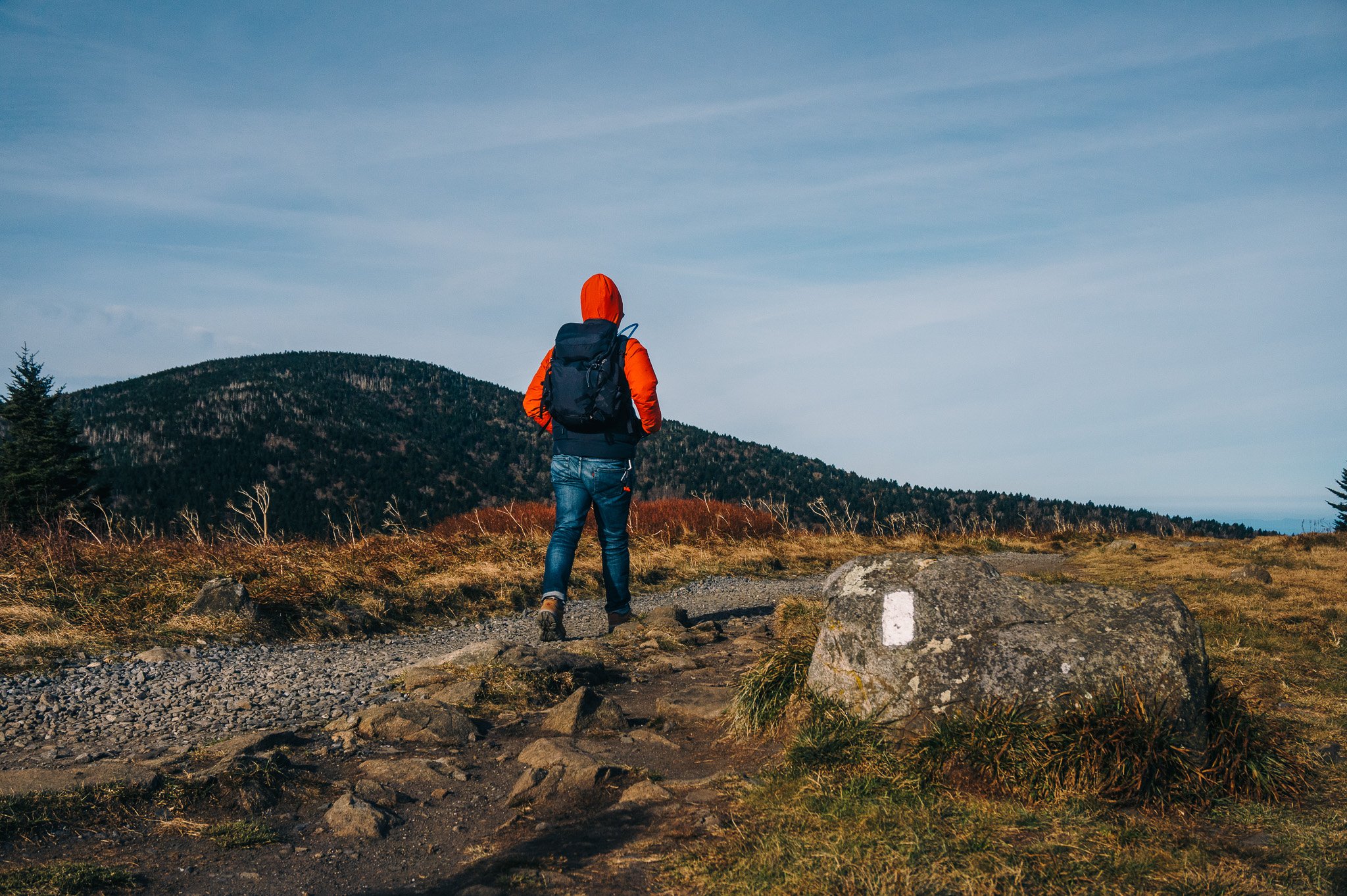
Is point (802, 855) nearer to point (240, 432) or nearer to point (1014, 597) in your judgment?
point (1014, 597)

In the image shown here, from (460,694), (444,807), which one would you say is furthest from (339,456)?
(444,807)

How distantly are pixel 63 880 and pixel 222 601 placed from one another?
17.2 feet

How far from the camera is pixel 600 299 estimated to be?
23.7 ft

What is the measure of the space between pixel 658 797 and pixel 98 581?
715cm

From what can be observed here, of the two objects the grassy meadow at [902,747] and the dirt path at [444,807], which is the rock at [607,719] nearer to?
the dirt path at [444,807]

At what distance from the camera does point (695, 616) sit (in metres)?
9.07

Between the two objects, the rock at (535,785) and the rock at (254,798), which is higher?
the rock at (535,785)

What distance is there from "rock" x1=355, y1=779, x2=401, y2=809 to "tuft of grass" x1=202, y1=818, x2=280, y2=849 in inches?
16.2

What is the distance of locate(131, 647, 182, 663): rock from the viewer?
250 inches

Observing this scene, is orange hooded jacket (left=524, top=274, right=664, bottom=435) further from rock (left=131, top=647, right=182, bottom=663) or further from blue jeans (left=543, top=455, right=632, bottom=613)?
rock (left=131, top=647, right=182, bottom=663)

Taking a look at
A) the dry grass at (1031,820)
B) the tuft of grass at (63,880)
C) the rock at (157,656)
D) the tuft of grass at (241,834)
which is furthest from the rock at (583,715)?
the rock at (157,656)

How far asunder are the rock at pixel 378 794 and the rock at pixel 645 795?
3.53ft

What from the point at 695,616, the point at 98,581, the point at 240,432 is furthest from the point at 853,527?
the point at 240,432

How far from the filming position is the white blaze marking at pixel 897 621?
4.02 meters
